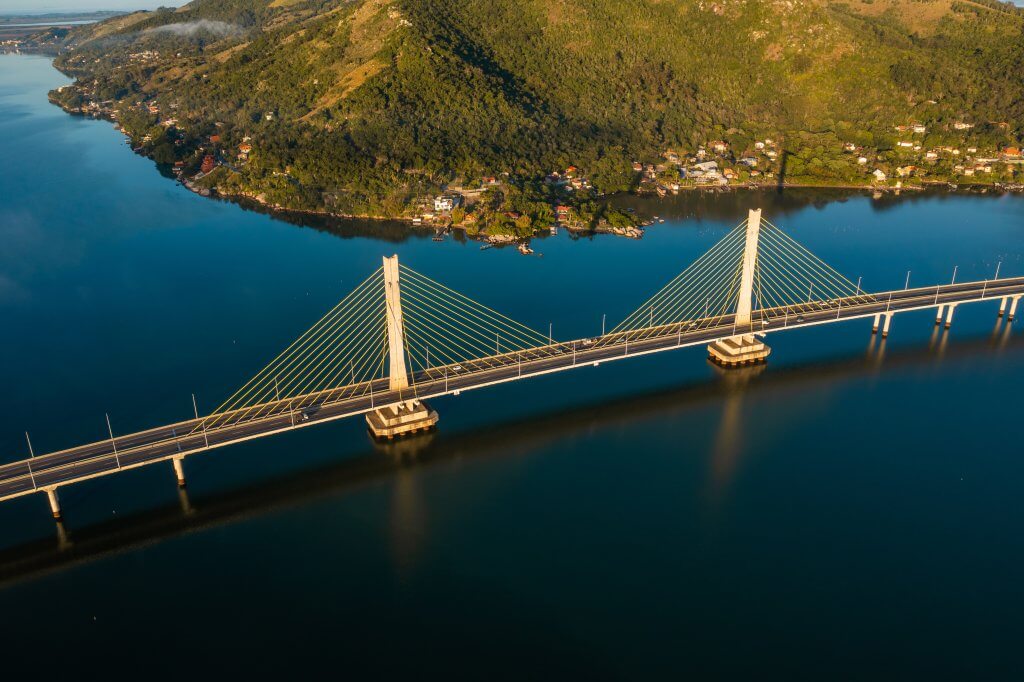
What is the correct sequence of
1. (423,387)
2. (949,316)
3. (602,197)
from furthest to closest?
1. (602,197)
2. (949,316)
3. (423,387)

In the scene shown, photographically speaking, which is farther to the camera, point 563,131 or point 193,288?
point 563,131

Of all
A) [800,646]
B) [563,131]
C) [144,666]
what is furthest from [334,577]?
[563,131]

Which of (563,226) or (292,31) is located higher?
(292,31)

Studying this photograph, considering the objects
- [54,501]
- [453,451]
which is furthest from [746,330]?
[54,501]

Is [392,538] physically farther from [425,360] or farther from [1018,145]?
[1018,145]

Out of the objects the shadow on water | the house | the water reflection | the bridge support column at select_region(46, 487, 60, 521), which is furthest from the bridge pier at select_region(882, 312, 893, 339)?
the bridge support column at select_region(46, 487, 60, 521)

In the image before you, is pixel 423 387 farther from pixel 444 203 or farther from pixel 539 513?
pixel 444 203

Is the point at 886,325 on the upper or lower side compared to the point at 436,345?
lower
